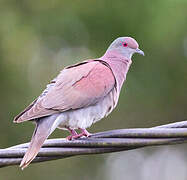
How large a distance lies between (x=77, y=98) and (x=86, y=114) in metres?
0.15

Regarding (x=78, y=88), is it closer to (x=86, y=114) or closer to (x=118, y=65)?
(x=86, y=114)

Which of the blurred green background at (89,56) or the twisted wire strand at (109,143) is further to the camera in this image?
the blurred green background at (89,56)

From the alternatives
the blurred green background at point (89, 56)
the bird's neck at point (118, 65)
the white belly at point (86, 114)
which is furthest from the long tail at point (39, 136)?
the blurred green background at point (89, 56)

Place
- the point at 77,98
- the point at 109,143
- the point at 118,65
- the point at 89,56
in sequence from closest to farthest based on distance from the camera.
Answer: the point at 109,143 < the point at 77,98 < the point at 118,65 < the point at 89,56

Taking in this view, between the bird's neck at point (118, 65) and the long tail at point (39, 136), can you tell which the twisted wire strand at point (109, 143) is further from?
the bird's neck at point (118, 65)

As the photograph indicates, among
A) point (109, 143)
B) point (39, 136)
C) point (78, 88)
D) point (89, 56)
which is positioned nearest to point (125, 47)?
point (78, 88)

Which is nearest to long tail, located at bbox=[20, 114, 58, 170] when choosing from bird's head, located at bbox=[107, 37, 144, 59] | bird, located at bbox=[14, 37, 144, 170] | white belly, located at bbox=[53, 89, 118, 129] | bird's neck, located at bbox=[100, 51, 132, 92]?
bird, located at bbox=[14, 37, 144, 170]

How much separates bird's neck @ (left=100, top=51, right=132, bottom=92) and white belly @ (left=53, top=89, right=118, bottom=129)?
0.16 meters

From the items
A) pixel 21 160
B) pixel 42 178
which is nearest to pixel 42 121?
pixel 21 160

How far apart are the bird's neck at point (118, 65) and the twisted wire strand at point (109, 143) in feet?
3.96

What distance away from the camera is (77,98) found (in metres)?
3.81

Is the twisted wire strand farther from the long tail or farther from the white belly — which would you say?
the white belly

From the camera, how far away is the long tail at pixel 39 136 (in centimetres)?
304

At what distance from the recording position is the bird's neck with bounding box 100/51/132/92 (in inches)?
166
